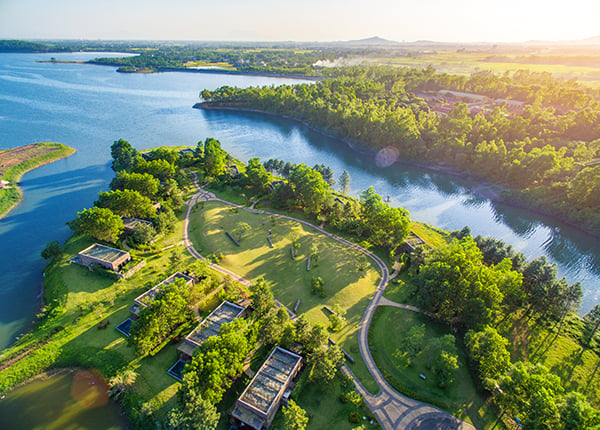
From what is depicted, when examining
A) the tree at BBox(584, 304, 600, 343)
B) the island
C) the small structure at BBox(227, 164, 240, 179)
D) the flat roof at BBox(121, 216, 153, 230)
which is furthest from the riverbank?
the tree at BBox(584, 304, 600, 343)

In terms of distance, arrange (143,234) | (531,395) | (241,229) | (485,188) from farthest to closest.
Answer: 1. (485,188)
2. (241,229)
3. (143,234)
4. (531,395)

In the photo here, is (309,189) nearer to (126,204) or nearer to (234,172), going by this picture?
(234,172)

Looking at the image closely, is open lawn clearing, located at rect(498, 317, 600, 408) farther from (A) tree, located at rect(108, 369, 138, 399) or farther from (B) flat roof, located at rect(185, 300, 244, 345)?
(A) tree, located at rect(108, 369, 138, 399)

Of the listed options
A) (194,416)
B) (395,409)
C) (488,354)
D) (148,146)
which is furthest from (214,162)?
(488,354)

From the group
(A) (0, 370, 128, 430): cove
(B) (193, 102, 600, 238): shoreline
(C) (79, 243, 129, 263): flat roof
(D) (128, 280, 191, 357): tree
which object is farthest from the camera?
(B) (193, 102, 600, 238): shoreline

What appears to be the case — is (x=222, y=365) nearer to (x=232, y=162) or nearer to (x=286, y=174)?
(x=286, y=174)
